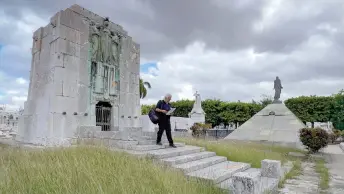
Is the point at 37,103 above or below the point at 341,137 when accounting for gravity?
above

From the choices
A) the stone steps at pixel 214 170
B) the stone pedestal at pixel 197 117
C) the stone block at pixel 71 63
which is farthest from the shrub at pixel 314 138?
the stone pedestal at pixel 197 117

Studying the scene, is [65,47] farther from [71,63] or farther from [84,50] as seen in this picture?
[84,50]

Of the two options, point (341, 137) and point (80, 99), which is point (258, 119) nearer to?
point (80, 99)

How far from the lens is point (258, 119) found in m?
17.3

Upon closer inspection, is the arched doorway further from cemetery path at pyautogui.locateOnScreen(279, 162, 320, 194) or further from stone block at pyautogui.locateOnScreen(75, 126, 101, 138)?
cemetery path at pyautogui.locateOnScreen(279, 162, 320, 194)

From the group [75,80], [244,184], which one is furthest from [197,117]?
[244,184]

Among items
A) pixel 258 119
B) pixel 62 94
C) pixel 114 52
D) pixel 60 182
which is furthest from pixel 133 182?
pixel 258 119

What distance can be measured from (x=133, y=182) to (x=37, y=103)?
8077mm

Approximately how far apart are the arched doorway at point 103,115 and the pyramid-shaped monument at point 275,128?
29.0 feet

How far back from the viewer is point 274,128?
16047 millimetres

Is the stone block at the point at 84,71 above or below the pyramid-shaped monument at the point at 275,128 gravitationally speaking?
above

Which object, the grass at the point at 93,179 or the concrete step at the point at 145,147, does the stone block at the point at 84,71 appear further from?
the grass at the point at 93,179

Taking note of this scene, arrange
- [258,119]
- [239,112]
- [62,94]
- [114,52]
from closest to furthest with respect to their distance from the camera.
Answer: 1. [62,94]
2. [114,52]
3. [258,119]
4. [239,112]

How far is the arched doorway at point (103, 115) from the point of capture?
11.0m
